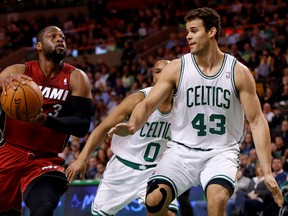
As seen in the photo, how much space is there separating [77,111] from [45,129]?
1.10 ft

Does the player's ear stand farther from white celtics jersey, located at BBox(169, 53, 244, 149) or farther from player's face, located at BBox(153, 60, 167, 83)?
player's face, located at BBox(153, 60, 167, 83)

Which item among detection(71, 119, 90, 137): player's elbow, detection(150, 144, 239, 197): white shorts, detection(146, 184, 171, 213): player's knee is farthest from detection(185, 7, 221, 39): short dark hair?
detection(146, 184, 171, 213): player's knee

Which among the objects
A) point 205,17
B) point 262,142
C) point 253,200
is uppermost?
point 205,17

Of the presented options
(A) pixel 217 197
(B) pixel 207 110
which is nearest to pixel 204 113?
(B) pixel 207 110

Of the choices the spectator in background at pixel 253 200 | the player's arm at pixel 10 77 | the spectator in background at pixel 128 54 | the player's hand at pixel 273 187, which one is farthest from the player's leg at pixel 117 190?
the spectator in background at pixel 128 54

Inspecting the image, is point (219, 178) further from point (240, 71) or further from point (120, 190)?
point (120, 190)

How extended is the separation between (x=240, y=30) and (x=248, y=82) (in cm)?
1256

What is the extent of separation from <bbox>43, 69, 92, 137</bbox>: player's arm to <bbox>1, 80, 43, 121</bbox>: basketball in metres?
0.23

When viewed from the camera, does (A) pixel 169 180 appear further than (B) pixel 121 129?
Yes

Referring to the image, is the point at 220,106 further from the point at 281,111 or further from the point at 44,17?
the point at 44,17

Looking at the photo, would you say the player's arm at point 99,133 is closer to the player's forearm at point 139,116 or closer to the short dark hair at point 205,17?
the player's forearm at point 139,116

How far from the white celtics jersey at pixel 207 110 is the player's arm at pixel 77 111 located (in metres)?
0.87

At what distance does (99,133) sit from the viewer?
671 cm

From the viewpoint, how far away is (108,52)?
2309cm
